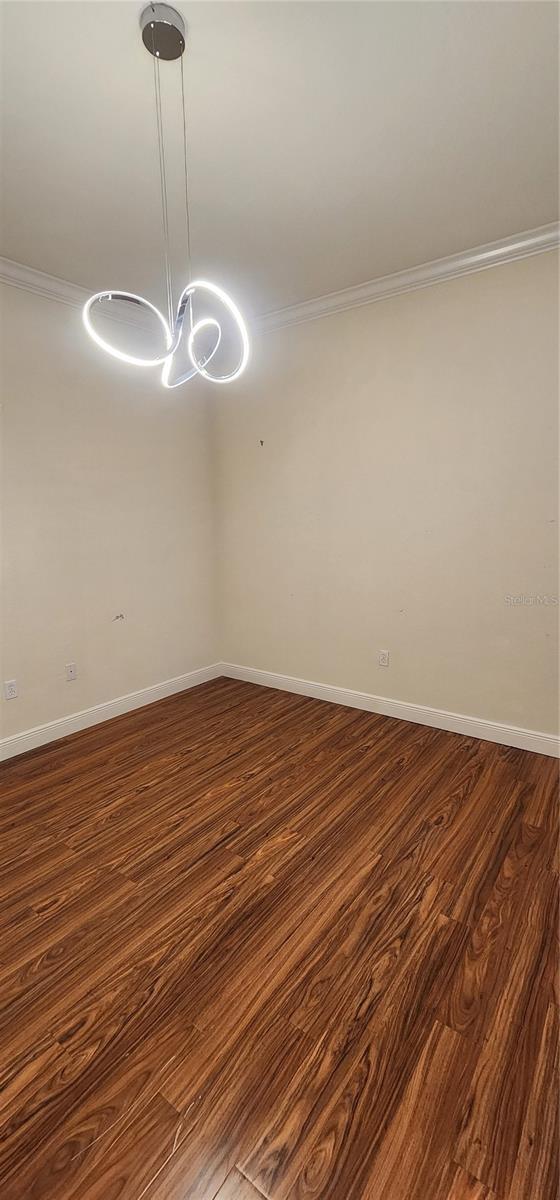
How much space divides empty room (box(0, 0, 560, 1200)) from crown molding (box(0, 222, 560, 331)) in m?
0.01

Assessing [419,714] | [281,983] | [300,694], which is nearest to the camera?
[281,983]

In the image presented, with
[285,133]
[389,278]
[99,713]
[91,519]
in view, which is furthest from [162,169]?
[99,713]

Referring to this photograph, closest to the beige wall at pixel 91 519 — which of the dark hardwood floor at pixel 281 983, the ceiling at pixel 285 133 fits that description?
the ceiling at pixel 285 133

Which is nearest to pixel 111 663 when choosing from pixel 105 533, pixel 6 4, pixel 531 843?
pixel 105 533

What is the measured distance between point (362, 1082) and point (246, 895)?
675 millimetres

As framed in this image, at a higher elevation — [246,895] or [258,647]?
[258,647]

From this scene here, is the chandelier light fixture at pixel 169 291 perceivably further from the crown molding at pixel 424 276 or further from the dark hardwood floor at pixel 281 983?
the dark hardwood floor at pixel 281 983

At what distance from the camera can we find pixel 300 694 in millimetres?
3688

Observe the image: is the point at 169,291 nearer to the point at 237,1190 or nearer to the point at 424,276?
the point at 424,276

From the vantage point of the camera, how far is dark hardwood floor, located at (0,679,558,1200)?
1.05m

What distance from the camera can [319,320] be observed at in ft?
10.6

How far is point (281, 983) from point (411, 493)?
2437mm

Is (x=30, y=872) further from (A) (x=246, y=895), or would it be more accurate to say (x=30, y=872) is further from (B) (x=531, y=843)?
(B) (x=531, y=843)

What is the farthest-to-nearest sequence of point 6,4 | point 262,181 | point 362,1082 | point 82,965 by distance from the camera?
point 262,181 < point 82,965 < point 6,4 < point 362,1082
